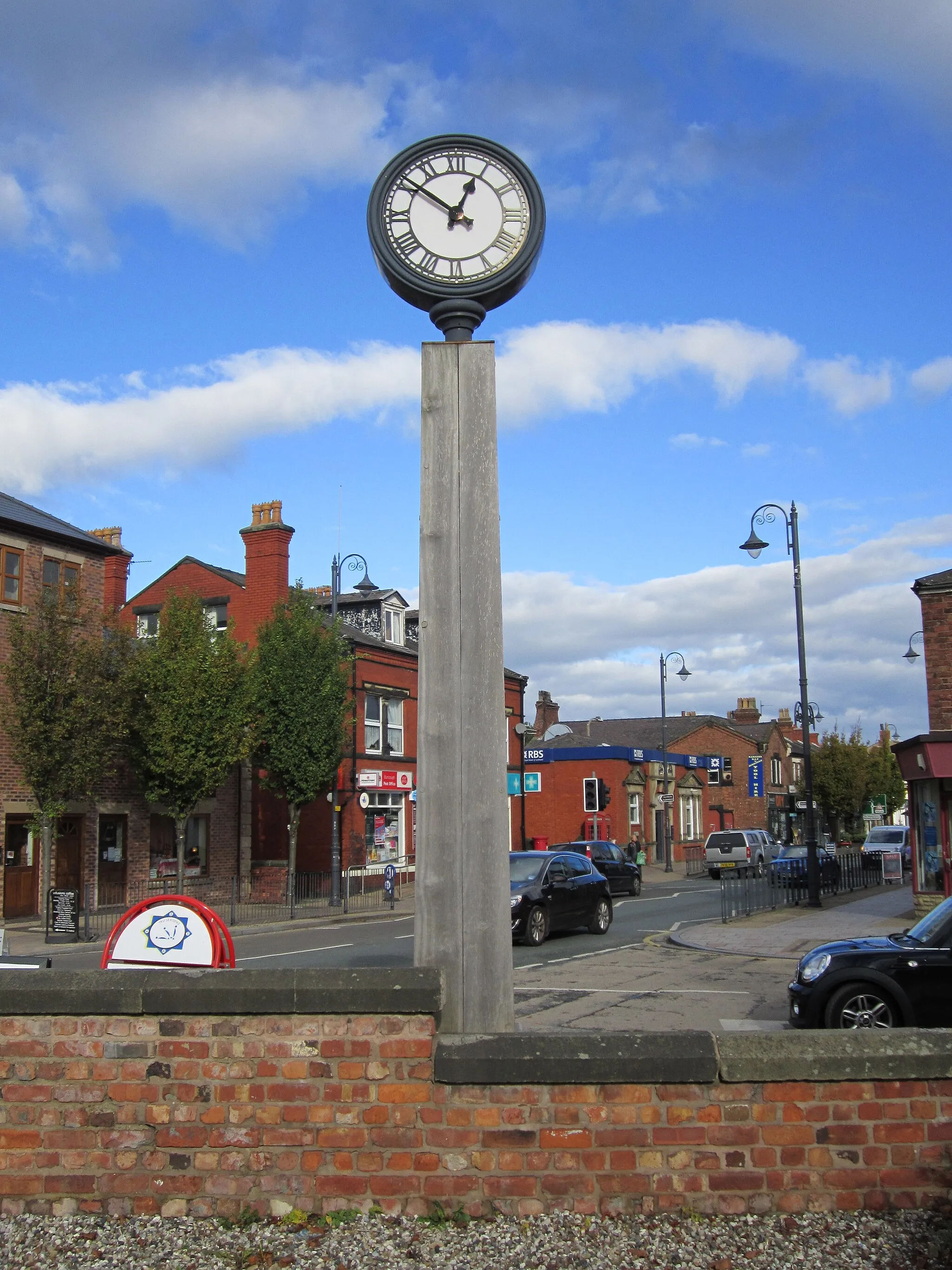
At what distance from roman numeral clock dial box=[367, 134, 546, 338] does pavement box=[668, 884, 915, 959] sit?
13.1m

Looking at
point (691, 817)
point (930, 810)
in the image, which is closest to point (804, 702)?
point (930, 810)

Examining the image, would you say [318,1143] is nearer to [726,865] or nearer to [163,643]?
[163,643]

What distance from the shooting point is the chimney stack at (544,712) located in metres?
64.8

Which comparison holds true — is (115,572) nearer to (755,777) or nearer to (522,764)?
(522,764)

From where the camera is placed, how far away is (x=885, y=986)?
936 cm

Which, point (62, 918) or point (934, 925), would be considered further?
point (62, 918)

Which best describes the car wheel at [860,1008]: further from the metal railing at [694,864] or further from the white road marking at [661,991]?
the metal railing at [694,864]

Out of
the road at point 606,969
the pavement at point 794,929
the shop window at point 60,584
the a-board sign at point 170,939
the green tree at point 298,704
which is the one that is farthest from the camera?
the green tree at point 298,704

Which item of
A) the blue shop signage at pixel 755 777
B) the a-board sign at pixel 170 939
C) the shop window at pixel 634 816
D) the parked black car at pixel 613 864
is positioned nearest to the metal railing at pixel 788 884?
the parked black car at pixel 613 864

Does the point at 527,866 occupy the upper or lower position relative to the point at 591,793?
lower

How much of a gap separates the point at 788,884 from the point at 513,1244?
25701 millimetres

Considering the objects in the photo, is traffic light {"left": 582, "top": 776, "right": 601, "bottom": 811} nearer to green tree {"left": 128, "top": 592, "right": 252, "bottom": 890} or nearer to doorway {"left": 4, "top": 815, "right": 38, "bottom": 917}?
green tree {"left": 128, "top": 592, "right": 252, "bottom": 890}

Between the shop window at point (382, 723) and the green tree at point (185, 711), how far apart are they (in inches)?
383

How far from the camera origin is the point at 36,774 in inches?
895
